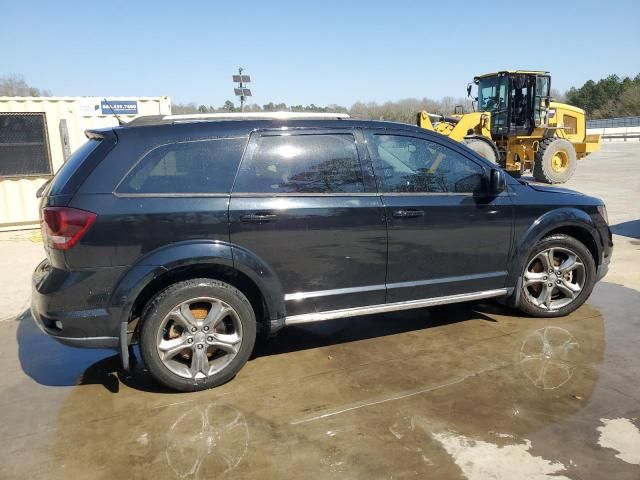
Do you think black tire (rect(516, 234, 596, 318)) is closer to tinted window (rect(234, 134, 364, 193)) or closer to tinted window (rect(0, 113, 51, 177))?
tinted window (rect(234, 134, 364, 193))

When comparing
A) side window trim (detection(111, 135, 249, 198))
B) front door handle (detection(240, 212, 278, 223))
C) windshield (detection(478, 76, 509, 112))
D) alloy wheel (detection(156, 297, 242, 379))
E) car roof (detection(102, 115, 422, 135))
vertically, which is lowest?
alloy wheel (detection(156, 297, 242, 379))

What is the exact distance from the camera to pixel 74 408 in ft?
11.0

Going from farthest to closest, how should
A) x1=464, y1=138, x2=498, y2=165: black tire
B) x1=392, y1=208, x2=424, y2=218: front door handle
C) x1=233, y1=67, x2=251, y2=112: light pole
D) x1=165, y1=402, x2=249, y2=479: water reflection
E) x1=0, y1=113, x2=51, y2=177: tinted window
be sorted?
x1=233, y1=67, x2=251, y2=112: light pole, x1=464, y1=138, x2=498, y2=165: black tire, x1=0, y1=113, x2=51, y2=177: tinted window, x1=392, y1=208, x2=424, y2=218: front door handle, x1=165, y1=402, x2=249, y2=479: water reflection

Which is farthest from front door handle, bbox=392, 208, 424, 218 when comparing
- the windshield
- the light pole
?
the light pole

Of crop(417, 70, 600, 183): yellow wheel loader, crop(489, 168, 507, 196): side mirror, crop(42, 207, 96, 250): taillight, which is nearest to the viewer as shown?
crop(42, 207, 96, 250): taillight

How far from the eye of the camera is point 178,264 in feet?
10.9

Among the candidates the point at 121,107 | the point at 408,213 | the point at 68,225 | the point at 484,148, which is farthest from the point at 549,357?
the point at 484,148

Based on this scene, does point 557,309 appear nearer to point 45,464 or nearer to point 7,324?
point 45,464

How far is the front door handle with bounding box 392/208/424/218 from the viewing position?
3847 millimetres

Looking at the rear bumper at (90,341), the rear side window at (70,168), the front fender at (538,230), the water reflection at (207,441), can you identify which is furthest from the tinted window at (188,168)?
the front fender at (538,230)

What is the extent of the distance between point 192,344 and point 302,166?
4.91 feet

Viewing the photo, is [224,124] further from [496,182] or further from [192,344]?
[496,182]

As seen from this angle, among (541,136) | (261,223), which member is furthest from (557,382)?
(541,136)

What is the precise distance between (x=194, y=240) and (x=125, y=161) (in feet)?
2.28
